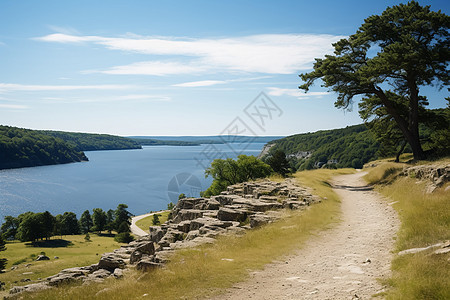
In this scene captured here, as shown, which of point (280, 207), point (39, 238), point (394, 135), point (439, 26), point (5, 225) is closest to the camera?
point (280, 207)

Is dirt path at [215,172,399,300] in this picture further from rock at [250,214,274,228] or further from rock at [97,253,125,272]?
rock at [97,253,125,272]

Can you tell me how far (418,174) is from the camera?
18734mm

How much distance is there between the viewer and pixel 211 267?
9688 millimetres

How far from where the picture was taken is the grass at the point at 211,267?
8375 millimetres

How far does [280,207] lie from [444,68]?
18.1 meters

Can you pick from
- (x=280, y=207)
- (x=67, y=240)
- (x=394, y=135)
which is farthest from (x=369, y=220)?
(x=67, y=240)

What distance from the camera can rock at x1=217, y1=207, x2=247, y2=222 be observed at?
1673 centimetres

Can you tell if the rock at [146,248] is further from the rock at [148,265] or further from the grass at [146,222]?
the grass at [146,222]

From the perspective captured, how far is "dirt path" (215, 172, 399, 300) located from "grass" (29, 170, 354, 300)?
0.58 metres

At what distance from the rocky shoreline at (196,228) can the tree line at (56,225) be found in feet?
208

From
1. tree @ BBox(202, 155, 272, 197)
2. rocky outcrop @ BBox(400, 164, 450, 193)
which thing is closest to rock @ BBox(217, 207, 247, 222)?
rocky outcrop @ BBox(400, 164, 450, 193)

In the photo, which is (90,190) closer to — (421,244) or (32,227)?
(32,227)

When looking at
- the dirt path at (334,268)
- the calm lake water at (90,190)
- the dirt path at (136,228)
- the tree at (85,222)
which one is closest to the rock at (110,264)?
the dirt path at (334,268)

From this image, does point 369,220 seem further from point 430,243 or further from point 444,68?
point 444,68
